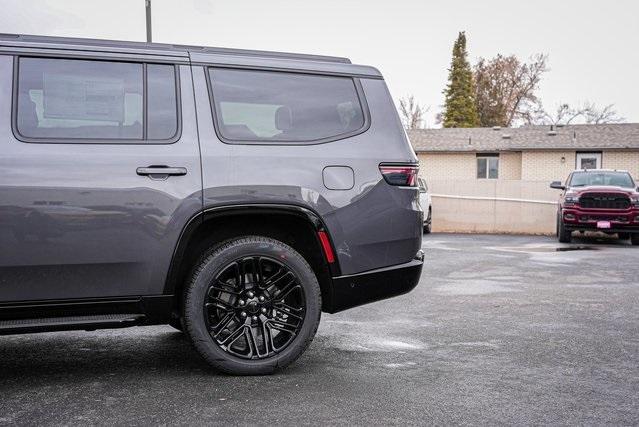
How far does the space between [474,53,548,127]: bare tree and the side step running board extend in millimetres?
59308

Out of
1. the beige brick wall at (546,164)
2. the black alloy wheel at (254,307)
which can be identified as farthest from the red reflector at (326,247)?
the beige brick wall at (546,164)

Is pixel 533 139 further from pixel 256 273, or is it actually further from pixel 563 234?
pixel 256 273

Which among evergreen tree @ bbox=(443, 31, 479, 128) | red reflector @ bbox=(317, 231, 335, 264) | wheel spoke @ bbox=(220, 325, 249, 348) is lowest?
wheel spoke @ bbox=(220, 325, 249, 348)

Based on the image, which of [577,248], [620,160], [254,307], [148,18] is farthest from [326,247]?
[620,160]

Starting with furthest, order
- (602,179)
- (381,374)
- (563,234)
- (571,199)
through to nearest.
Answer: (602,179) < (563,234) < (571,199) < (381,374)

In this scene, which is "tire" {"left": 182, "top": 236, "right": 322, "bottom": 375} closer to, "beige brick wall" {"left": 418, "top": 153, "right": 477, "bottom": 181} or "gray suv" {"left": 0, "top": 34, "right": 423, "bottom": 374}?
"gray suv" {"left": 0, "top": 34, "right": 423, "bottom": 374}

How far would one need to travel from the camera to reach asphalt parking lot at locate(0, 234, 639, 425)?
144 inches

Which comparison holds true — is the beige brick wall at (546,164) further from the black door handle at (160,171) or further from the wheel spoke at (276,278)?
the black door handle at (160,171)

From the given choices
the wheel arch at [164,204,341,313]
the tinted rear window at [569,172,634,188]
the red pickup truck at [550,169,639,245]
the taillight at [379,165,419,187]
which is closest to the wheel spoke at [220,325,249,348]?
the wheel arch at [164,204,341,313]

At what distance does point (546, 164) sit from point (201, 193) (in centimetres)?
3165

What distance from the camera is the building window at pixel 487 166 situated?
35.2m

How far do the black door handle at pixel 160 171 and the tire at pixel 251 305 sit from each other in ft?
1.79

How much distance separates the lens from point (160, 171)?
13.5 feet

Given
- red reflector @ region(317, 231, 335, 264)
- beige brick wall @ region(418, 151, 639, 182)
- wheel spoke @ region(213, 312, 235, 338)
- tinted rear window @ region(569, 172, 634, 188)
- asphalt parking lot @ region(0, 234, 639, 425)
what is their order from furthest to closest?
beige brick wall @ region(418, 151, 639, 182) < tinted rear window @ region(569, 172, 634, 188) < red reflector @ region(317, 231, 335, 264) < wheel spoke @ region(213, 312, 235, 338) < asphalt parking lot @ region(0, 234, 639, 425)
